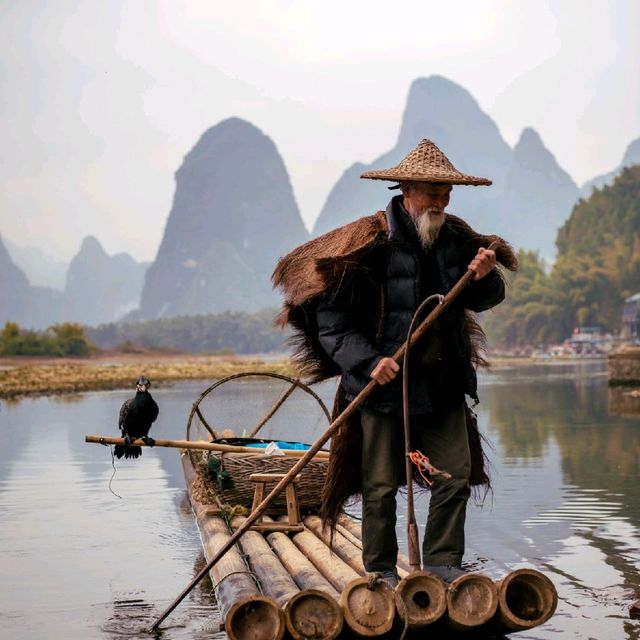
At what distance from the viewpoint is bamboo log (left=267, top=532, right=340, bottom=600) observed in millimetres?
5937

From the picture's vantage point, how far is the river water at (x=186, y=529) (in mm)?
6520

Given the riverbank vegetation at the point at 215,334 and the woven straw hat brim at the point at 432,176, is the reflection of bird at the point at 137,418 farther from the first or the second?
the riverbank vegetation at the point at 215,334

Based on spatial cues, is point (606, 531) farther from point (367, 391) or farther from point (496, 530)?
point (367, 391)

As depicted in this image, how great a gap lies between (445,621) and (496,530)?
13.9 ft

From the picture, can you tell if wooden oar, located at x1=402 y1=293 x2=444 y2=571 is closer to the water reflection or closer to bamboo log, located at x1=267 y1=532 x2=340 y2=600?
bamboo log, located at x1=267 y1=532 x2=340 y2=600

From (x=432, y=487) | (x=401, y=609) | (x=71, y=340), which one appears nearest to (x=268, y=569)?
(x=432, y=487)

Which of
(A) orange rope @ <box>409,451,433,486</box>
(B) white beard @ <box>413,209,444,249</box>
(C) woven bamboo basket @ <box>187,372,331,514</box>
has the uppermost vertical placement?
(B) white beard @ <box>413,209,444,249</box>

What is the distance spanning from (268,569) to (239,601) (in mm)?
1268

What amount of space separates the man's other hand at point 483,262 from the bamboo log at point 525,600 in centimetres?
114

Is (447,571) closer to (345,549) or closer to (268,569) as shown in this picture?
(268,569)

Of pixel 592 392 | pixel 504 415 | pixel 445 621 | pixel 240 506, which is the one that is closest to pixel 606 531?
pixel 240 506

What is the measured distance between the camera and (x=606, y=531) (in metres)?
8.98

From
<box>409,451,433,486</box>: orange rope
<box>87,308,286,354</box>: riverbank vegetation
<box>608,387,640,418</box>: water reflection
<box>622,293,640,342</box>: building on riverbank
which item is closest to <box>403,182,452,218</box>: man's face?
<box>409,451,433,486</box>: orange rope

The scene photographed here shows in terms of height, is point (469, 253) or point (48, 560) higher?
point (469, 253)
